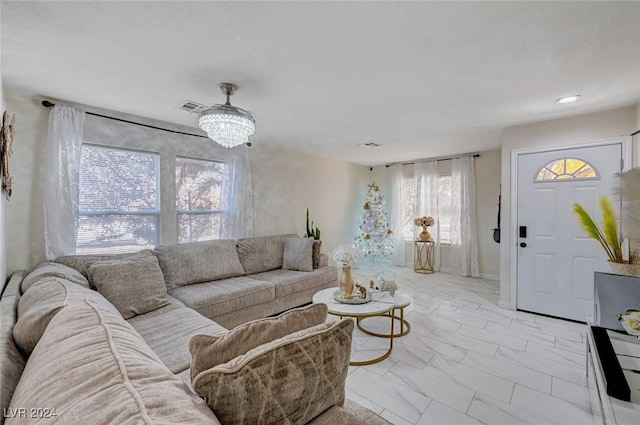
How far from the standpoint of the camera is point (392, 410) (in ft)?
5.68

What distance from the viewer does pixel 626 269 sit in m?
1.78

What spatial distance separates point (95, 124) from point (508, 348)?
451 cm

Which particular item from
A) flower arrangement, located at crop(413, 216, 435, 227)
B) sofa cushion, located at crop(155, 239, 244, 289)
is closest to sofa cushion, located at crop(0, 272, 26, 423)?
sofa cushion, located at crop(155, 239, 244, 289)

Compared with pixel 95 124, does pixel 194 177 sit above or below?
below

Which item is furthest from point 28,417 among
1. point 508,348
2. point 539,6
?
point 508,348

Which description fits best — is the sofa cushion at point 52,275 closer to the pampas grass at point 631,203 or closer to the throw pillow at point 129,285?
the throw pillow at point 129,285

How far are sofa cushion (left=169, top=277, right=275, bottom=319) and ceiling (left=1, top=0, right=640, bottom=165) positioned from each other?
1819 millimetres

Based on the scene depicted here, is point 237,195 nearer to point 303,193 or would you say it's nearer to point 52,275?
point 303,193

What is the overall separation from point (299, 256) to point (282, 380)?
2855 millimetres

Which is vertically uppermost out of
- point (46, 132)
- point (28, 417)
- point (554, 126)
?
point (554, 126)

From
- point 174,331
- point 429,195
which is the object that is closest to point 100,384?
point 174,331

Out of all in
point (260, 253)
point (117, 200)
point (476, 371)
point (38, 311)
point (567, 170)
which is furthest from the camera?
point (260, 253)

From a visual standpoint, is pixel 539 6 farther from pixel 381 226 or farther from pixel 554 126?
pixel 381 226

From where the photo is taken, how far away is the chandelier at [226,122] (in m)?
2.00
